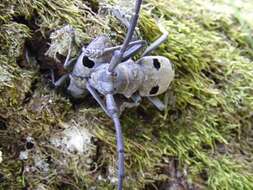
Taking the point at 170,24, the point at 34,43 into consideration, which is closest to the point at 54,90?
the point at 34,43

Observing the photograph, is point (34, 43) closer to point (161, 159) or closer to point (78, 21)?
point (78, 21)

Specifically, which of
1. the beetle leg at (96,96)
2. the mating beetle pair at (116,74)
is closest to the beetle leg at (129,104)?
the mating beetle pair at (116,74)

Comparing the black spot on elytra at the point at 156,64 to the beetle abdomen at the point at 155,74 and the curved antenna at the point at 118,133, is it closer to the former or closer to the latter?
the beetle abdomen at the point at 155,74

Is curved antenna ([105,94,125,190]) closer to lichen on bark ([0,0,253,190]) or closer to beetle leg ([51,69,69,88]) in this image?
lichen on bark ([0,0,253,190])

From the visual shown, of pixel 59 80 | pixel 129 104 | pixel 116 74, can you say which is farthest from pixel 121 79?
pixel 59 80

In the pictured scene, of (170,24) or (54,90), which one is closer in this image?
(54,90)

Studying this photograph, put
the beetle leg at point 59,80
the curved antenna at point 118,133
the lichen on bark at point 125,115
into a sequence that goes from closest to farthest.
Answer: the curved antenna at point 118,133 < the lichen on bark at point 125,115 < the beetle leg at point 59,80

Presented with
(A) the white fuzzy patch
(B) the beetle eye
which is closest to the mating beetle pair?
(B) the beetle eye
